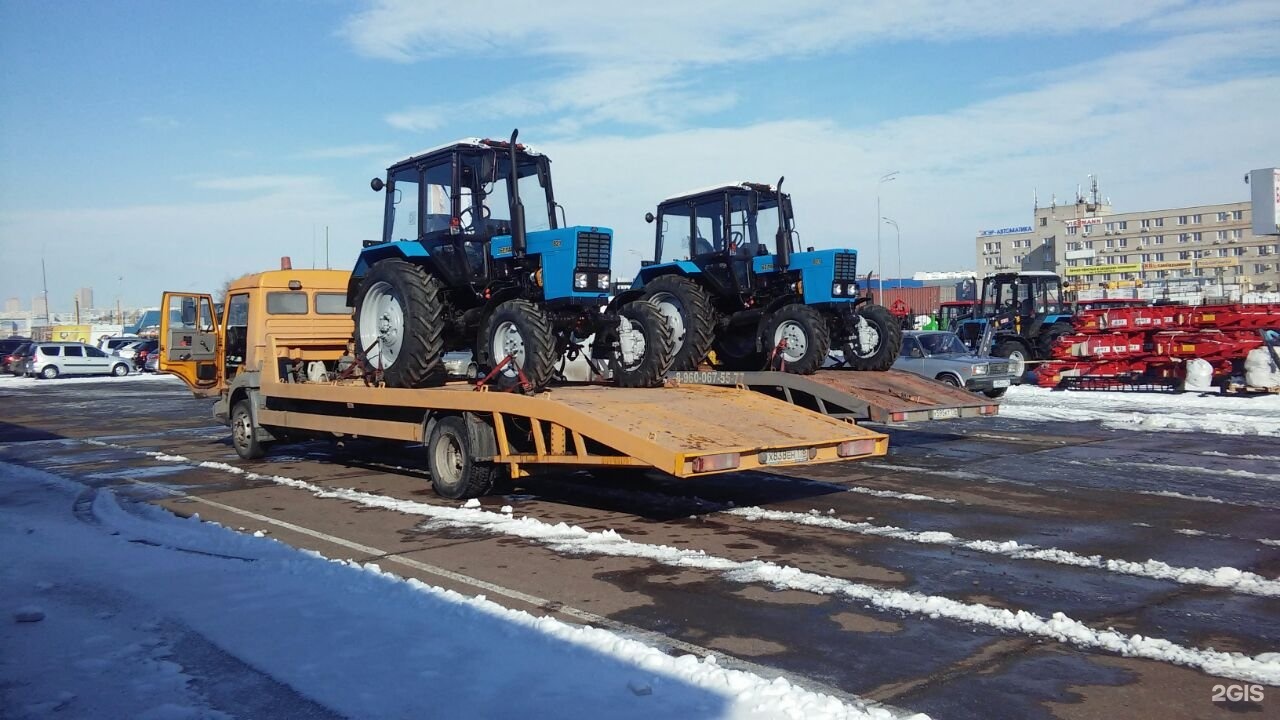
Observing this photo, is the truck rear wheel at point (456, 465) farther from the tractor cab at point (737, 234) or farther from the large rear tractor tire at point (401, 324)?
the tractor cab at point (737, 234)

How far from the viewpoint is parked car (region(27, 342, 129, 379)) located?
40.4m

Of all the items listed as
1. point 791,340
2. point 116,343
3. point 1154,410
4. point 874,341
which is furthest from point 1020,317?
point 116,343

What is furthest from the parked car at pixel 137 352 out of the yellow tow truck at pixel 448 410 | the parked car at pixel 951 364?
the parked car at pixel 951 364

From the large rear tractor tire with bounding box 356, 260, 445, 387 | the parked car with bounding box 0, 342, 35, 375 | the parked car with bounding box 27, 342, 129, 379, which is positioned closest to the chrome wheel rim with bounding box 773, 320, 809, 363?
the large rear tractor tire with bounding box 356, 260, 445, 387

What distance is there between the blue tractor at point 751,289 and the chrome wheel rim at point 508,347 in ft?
12.3

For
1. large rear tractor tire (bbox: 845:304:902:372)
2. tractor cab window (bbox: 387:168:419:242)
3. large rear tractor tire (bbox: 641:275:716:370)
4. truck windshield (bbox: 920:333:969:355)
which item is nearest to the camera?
tractor cab window (bbox: 387:168:419:242)

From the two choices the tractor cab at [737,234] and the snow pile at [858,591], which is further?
the tractor cab at [737,234]

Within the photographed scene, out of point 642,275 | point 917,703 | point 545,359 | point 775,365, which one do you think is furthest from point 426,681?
point 642,275

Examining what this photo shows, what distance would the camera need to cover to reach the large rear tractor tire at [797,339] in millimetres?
12797

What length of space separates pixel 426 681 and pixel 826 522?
4705 mm

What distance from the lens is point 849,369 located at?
47.1ft

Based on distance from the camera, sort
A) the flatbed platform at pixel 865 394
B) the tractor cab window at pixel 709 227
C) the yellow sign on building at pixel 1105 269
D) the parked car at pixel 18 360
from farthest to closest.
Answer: the yellow sign on building at pixel 1105 269 < the parked car at pixel 18 360 < the tractor cab window at pixel 709 227 < the flatbed platform at pixel 865 394

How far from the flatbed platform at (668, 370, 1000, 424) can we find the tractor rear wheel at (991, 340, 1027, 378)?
13233 mm

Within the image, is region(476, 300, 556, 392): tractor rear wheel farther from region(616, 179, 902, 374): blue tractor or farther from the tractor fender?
region(616, 179, 902, 374): blue tractor
